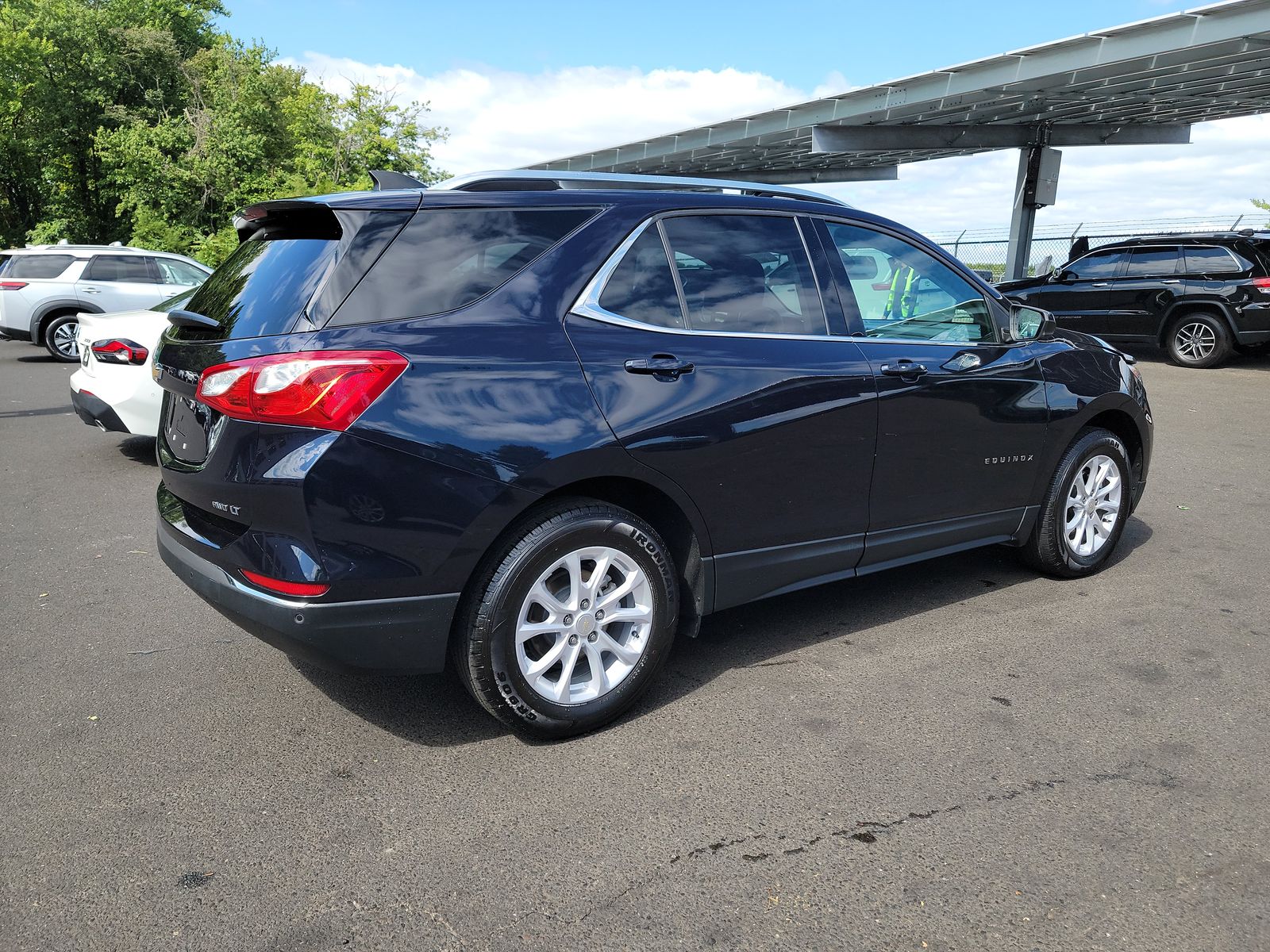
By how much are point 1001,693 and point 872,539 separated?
769 millimetres

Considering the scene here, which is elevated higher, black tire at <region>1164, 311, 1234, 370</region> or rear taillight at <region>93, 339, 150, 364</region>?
rear taillight at <region>93, 339, 150, 364</region>

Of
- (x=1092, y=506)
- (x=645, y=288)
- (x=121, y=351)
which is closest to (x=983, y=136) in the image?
(x=1092, y=506)

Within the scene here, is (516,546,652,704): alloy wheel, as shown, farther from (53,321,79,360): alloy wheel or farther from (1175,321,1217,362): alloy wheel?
(53,321,79,360): alloy wheel

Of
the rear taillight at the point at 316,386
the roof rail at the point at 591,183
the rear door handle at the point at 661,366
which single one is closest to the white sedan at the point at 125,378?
the roof rail at the point at 591,183

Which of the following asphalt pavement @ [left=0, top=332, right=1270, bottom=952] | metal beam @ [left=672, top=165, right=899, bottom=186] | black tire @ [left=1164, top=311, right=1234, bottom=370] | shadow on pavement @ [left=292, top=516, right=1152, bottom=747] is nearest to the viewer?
asphalt pavement @ [left=0, top=332, right=1270, bottom=952]

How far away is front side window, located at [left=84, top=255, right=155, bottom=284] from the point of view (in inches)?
611

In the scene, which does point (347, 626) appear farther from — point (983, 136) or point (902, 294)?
point (983, 136)

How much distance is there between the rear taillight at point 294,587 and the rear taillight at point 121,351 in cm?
481

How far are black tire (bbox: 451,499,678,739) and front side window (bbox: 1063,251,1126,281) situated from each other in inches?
550

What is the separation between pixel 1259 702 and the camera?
11.7 ft

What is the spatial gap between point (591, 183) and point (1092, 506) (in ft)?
10.0

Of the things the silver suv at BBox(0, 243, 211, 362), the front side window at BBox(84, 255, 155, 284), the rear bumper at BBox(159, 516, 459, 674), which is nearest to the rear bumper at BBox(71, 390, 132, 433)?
the rear bumper at BBox(159, 516, 459, 674)

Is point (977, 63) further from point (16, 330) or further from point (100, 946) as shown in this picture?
point (100, 946)

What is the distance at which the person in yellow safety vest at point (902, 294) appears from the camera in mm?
4148
